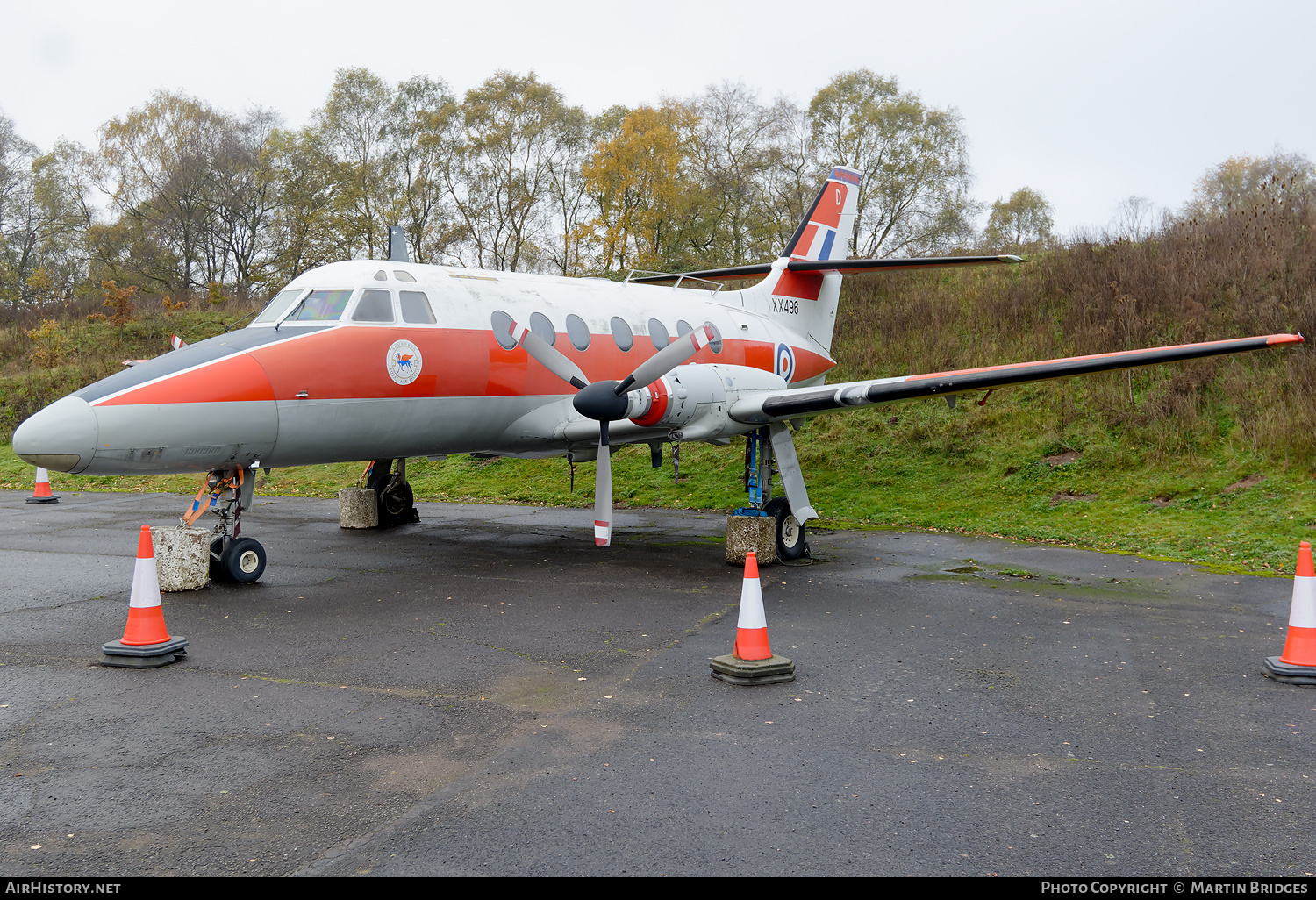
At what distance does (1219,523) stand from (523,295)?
34.0ft

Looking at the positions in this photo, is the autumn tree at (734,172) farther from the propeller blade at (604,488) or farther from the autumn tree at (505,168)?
the propeller blade at (604,488)

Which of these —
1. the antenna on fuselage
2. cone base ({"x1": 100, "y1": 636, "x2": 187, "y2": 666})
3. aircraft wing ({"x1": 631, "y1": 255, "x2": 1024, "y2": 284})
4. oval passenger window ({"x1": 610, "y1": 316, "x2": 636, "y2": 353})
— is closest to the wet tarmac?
cone base ({"x1": 100, "y1": 636, "x2": 187, "y2": 666})

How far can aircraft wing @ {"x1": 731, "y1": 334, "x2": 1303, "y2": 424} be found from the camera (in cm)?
887

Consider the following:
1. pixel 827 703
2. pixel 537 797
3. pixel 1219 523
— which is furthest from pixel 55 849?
pixel 1219 523

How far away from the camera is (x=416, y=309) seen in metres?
9.80

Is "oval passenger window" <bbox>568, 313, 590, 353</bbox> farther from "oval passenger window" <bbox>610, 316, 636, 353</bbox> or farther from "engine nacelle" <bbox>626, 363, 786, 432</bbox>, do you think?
"engine nacelle" <bbox>626, 363, 786, 432</bbox>

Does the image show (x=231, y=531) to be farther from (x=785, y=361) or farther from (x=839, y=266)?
(x=839, y=266)

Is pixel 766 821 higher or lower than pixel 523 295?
lower

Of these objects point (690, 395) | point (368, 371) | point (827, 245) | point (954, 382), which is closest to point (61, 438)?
point (368, 371)

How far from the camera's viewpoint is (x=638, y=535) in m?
13.5

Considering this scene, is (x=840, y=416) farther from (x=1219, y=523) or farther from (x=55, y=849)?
(x=55, y=849)

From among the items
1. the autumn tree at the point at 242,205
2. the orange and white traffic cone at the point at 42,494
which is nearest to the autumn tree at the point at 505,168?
the autumn tree at the point at 242,205
